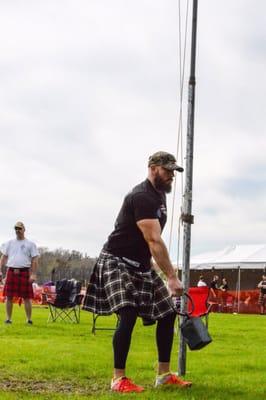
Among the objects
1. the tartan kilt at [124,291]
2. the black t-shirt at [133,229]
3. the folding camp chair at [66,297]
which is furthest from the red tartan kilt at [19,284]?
the black t-shirt at [133,229]

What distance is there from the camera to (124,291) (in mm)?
4566

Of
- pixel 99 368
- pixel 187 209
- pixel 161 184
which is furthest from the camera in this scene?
pixel 99 368

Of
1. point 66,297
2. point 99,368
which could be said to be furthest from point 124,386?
point 66,297

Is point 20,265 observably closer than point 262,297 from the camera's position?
Yes

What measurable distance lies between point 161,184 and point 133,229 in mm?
356

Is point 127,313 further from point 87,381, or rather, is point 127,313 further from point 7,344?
point 7,344

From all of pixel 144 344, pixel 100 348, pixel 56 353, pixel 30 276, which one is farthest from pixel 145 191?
pixel 30 276

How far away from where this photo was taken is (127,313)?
4.54 metres

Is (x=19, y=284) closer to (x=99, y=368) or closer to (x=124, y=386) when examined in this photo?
(x=99, y=368)

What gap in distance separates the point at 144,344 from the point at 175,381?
132 inches

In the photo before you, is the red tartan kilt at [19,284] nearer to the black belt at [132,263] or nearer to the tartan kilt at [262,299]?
the black belt at [132,263]

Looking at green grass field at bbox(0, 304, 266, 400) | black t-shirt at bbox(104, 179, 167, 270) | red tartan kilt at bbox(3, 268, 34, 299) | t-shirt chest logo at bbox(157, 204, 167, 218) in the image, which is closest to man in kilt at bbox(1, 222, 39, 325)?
red tartan kilt at bbox(3, 268, 34, 299)

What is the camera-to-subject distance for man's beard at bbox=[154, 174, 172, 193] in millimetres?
4660

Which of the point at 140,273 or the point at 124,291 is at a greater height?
the point at 140,273
